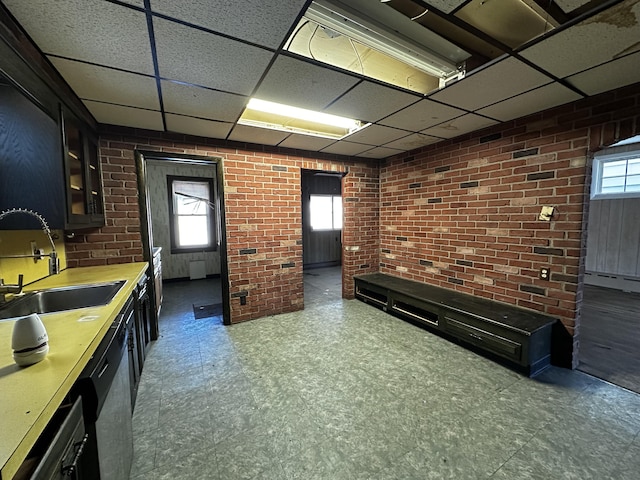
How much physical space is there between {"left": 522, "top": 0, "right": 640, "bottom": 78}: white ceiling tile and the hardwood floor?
2460 millimetres

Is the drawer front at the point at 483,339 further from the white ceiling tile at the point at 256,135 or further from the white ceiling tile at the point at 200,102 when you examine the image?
the white ceiling tile at the point at 200,102

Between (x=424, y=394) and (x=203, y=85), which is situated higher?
(x=203, y=85)

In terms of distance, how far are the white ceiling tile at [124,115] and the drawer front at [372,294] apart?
333 centimetres

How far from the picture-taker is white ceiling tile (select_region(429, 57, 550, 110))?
1756 mm

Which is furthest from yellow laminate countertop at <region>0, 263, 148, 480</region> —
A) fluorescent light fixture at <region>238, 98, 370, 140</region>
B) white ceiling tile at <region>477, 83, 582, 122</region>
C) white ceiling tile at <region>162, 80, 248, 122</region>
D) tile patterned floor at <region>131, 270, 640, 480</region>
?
white ceiling tile at <region>477, 83, 582, 122</region>

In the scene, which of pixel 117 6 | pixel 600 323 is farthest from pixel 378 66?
pixel 600 323

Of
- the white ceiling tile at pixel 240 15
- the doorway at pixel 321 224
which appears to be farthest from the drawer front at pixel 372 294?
the white ceiling tile at pixel 240 15

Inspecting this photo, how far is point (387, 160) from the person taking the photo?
4305 millimetres

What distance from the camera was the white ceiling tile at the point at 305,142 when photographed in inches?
126

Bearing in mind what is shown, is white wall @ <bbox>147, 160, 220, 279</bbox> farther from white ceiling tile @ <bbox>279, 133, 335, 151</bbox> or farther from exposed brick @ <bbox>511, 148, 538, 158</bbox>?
exposed brick @ <bbox>511, 148, 538, 158</bbox>

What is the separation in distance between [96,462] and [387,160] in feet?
14.4

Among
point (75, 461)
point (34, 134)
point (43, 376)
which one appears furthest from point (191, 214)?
point (75, 461)

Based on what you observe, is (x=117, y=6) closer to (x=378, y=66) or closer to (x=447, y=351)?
(x=378, y=66)

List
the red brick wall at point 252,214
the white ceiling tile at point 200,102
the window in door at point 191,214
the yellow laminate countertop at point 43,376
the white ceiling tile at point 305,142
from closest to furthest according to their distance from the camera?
the yellow laminate countertop at point 43,376, the white ceiling tile at point 200,102, the red brick wall at point 252,214, the white ceiling tile at point 305,142, the window in door at point 191,214
